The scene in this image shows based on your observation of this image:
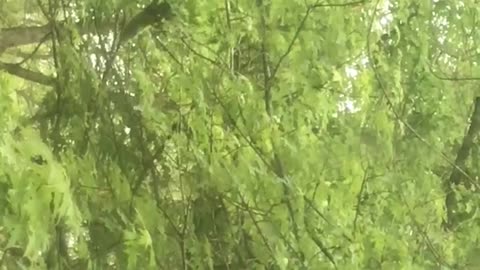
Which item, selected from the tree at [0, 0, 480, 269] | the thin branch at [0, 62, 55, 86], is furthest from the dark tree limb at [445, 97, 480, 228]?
the thin branch at [0, 62, 55, 86]

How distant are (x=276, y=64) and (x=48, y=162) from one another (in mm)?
693

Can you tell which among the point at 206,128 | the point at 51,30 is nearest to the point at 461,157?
the point at 206,128

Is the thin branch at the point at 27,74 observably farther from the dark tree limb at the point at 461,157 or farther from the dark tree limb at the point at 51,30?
the dark tree limb at the point at 461,157

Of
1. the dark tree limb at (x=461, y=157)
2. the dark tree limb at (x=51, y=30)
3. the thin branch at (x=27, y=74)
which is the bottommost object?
the dark tree limb at (x=461, y=157)

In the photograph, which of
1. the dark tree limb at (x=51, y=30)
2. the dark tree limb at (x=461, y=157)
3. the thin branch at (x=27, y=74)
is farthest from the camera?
the dark tree limb at (x=461, y=157)

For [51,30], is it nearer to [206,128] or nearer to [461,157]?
[206,128]

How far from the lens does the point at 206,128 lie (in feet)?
5.98

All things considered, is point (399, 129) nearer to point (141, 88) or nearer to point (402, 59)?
point (402, 59)

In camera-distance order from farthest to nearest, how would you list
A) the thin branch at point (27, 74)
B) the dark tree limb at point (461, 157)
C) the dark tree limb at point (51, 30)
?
1. the dark tree limb at point (461, 157)
2. the dark tree limb at point (51, 30)
3. the thin branch at point (27, 74)

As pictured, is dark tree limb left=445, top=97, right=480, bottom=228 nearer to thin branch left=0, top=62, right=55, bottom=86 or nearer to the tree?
the tree

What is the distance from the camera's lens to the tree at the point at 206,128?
5.67 ft

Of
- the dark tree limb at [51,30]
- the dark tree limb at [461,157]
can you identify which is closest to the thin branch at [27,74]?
the dark tree limb at [51,30]

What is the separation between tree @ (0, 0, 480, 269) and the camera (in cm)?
173

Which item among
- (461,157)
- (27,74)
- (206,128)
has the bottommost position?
(461,157)
